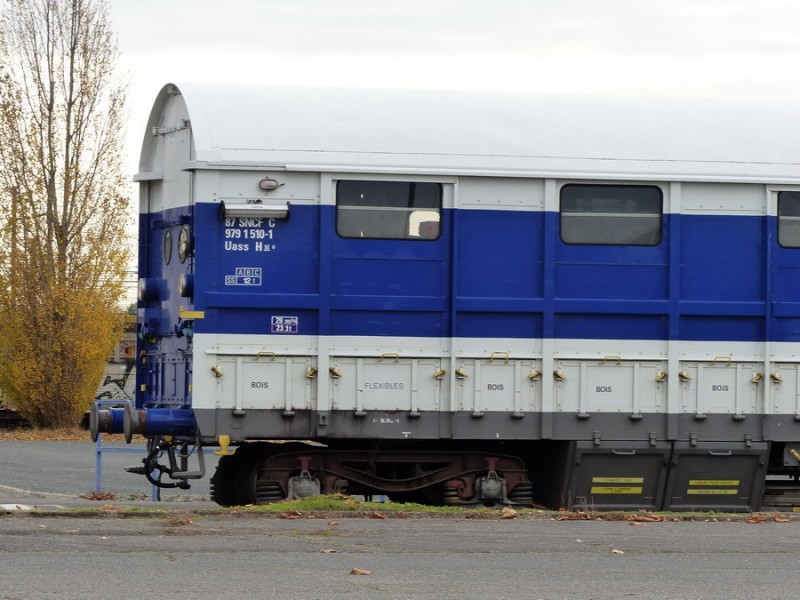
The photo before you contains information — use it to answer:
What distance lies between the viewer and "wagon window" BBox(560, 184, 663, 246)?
1209 centimetres

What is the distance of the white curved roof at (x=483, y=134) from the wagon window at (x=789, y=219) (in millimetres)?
182

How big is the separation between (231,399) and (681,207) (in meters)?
4.35

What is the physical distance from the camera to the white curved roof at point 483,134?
38.5 feet

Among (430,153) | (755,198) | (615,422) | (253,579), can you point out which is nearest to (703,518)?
(615,422)

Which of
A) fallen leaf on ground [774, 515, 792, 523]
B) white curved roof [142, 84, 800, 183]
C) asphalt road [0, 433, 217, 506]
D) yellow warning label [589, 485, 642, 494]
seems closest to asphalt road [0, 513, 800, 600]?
fallen leaf on ground [774, 515, 792, 523]

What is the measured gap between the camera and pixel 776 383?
40.4 ft

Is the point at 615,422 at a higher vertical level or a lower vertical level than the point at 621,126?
lower

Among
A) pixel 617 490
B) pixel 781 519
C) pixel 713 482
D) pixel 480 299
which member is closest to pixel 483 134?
pixel 480 299

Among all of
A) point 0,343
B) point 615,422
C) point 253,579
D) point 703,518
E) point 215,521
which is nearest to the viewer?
point 253,579

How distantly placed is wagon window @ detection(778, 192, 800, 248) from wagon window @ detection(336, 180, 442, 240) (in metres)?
3.15

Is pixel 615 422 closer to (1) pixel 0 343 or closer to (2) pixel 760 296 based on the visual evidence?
(2) pixel 760 296

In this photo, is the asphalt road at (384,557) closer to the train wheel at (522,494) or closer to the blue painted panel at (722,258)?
the train wheel at (522,494)

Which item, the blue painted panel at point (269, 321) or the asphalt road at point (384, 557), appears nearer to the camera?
the asphalt road at point (384, 557)

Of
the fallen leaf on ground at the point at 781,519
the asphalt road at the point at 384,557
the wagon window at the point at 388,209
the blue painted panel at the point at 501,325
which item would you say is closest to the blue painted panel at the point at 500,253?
the blue painted panel at the point at 501,325
